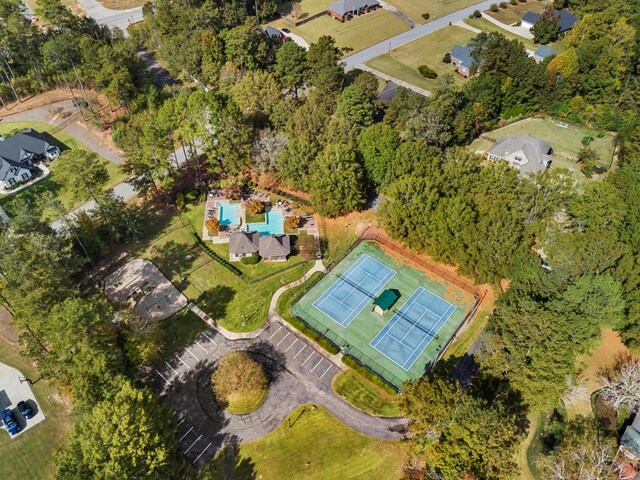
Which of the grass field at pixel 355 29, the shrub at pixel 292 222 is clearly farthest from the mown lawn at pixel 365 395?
the grass field at pixel 355 29

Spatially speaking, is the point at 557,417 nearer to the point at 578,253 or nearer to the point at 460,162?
the point at 578,253

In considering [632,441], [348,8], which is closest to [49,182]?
[348,8]

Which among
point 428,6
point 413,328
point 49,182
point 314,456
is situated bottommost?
point 314,456

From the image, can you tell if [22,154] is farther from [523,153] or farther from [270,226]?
[523,153]

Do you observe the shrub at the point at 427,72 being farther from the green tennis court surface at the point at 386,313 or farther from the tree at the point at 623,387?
the tree at the point at 623,387

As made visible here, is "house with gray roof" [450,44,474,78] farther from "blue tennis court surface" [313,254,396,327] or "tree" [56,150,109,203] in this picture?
"tree" [56,150,109,203]

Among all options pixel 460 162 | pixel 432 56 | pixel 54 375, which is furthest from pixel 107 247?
pixel 432 56
